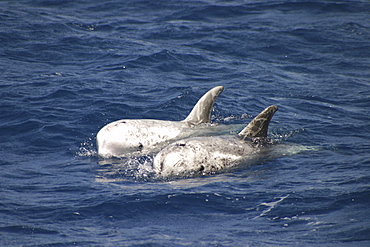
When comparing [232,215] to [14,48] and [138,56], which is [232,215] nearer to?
[138,56]

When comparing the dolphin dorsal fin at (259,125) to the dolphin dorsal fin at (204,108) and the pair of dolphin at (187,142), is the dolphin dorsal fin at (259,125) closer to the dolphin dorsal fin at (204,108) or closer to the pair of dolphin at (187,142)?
the pair of dolphin at (187,142)

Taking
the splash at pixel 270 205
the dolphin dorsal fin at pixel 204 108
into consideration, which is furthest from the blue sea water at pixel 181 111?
the dolphin dorsal fin at pixel 204 108

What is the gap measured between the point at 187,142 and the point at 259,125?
1.93m

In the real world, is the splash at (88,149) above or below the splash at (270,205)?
below

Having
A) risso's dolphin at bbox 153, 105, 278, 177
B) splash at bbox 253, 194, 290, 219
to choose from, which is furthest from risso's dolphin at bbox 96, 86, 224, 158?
splash at bbox 253, 194, 290, 219

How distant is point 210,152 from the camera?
1109 centimetres

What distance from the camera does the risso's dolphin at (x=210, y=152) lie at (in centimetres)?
1062

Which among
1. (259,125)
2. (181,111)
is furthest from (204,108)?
(181,111)

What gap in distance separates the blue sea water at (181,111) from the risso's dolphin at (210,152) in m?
0.38

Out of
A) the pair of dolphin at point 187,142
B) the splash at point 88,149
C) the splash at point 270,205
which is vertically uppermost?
the pair of dolphin at point 187,142

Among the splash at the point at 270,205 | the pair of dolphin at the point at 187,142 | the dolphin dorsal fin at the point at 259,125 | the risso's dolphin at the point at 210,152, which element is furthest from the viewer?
the dolphin dorsal fin at the point at 259,125

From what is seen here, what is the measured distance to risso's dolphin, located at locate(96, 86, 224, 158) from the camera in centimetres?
1239

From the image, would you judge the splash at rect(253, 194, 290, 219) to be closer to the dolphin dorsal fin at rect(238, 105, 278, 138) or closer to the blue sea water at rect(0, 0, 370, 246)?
the blue sea water at rect(0, 0, 370, 246)

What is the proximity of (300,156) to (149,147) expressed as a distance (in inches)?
155
